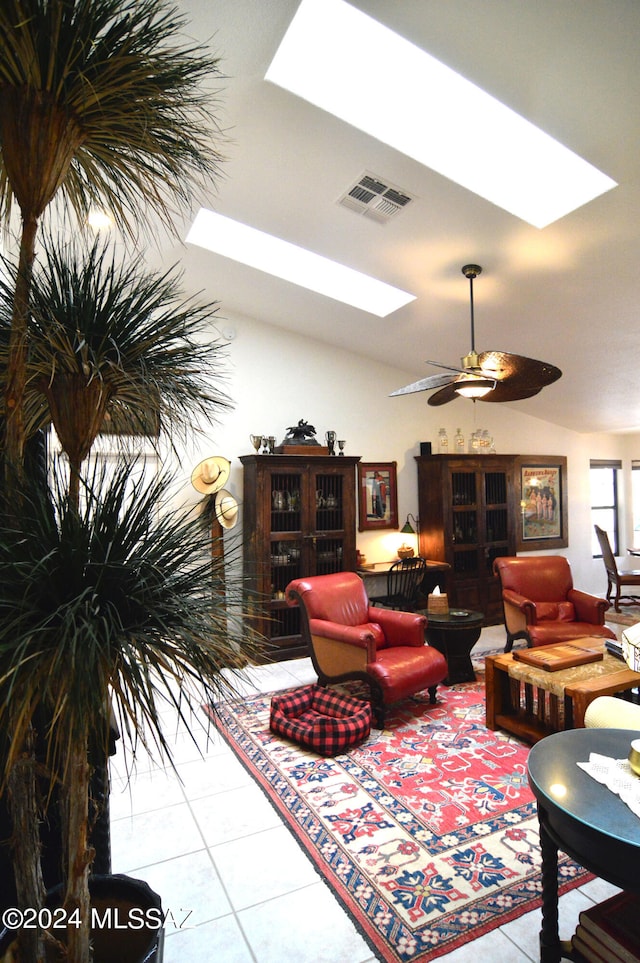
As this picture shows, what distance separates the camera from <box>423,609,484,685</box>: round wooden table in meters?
3.91

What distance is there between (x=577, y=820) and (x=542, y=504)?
5975 millimetres

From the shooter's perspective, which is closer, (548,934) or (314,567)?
(548,934)

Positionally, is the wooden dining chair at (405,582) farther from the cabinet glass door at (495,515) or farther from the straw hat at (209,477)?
the straw hat at (209,477)

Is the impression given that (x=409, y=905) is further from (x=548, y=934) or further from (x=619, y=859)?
(x=619, y=859)

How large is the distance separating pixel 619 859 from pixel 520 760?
5.75 feet

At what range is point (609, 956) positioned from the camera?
1463mm

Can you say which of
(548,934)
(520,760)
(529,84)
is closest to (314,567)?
(520,760)

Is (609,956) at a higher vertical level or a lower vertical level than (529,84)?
lower

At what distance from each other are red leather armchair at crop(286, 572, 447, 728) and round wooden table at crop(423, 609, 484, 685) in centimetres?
26

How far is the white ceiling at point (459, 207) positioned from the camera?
1.99 metres

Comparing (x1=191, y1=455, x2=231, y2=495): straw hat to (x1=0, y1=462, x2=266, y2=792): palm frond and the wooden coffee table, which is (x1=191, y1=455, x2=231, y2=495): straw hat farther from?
A: (x1=0, y1=462, x2=266, y2=792): palm frond

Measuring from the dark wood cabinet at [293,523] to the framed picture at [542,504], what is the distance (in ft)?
9.05

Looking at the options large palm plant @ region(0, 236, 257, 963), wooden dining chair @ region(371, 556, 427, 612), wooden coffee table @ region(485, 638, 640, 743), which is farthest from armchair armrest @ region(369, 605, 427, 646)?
large palm plant @ region(0, 236, 257, 963)

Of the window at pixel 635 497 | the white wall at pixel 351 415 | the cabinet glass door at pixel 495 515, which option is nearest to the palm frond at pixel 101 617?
the white wall at pixel 351 415
